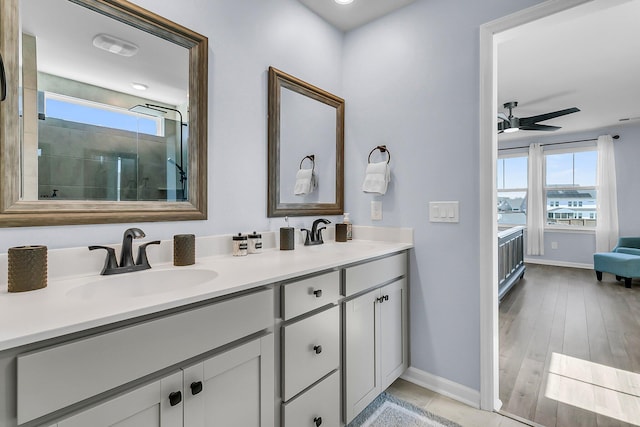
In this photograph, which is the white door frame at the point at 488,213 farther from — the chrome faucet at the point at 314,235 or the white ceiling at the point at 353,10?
the chrome faucet at the point at 314,235

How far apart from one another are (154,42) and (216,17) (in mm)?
372

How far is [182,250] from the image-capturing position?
4.43 feet

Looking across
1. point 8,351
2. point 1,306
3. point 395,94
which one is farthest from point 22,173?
point 395,94

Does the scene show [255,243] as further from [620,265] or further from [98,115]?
[620,265]

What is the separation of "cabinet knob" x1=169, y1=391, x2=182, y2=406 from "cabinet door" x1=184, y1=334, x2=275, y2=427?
0.02 m

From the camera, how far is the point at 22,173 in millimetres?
1075

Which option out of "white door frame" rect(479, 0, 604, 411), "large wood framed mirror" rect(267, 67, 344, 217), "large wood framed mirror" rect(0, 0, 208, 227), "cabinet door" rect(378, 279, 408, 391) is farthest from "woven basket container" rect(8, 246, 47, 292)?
"white door frame" rect(479, 0, 604, 411)

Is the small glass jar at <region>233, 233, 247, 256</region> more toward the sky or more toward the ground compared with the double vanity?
more toward the sky

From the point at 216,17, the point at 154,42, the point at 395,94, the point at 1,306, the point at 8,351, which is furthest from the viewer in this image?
the point at 395,94

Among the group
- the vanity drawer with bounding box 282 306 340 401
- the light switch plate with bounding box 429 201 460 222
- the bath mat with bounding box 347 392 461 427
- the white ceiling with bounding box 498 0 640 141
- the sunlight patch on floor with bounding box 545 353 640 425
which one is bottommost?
the bath mat with bounding box 347 392 461 427

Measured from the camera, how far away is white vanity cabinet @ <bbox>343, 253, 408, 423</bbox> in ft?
4.99

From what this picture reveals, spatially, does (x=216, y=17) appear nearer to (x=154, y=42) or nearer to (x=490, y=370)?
(x=154, y=42)

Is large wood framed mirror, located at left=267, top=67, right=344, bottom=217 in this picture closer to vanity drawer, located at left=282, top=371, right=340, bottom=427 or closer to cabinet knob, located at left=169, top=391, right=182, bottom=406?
vanity drawer, located at left=282, top=371, right=340, bottom=427

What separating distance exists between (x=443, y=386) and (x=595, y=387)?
3.11ft
